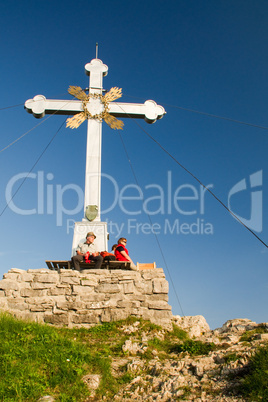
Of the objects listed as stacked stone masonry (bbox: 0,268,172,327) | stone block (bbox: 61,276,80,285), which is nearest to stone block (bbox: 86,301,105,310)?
stacked stone masonry (bbox: 0,268,172,327)

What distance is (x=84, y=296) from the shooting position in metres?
7.23

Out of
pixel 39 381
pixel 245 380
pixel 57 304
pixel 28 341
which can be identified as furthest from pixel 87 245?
pixel 245 380

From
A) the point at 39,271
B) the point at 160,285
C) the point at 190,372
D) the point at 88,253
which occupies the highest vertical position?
the point at 88,253

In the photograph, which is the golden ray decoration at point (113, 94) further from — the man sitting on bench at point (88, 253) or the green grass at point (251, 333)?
the green grass at point (251, 333)

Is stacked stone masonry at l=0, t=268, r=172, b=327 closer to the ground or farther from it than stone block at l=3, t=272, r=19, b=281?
closer to the ground

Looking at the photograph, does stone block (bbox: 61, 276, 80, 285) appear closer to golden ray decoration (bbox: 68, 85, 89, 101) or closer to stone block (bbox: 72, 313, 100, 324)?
stone block (bbox: 72, 313, 100, 324)

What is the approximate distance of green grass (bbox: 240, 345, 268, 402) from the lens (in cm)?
423

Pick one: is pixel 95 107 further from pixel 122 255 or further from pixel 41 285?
pixel 41 285

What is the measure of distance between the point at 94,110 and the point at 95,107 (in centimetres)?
10

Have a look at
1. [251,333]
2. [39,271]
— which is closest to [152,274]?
[251,333]

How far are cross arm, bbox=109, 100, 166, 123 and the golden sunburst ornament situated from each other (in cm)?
19

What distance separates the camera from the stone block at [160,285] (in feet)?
24.1

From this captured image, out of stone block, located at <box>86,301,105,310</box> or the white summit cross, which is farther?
the white summit cross

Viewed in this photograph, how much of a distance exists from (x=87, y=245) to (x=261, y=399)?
5.16 metres
